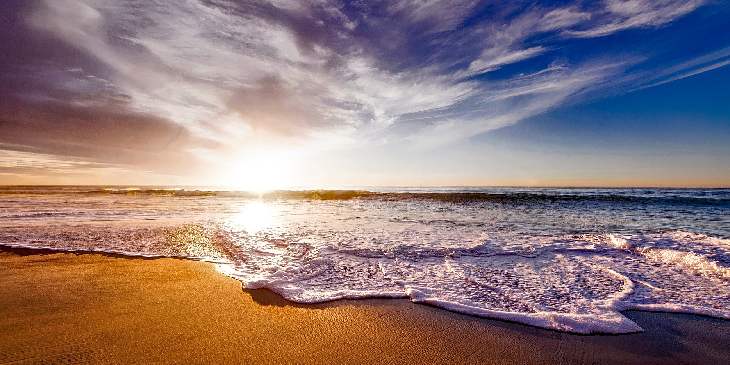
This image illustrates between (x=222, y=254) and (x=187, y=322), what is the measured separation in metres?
3.56

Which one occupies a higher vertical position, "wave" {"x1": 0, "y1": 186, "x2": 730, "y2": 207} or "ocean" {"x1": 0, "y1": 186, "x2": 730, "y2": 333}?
"wave" {"x1": 0, "y1": 186, "x2": 730, "y2": 207}

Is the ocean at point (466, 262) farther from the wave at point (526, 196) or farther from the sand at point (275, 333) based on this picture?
the wave at point (526, 196)

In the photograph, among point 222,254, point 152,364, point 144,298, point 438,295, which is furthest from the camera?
point 222,254

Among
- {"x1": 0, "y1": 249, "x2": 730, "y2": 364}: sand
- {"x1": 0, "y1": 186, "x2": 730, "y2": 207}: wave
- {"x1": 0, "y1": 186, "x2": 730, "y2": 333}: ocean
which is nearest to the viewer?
{"x1": 0, "y1": 249, "x2": 730, "y2": 364}: sand

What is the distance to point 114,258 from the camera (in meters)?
6.70

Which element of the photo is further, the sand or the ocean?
the ocean

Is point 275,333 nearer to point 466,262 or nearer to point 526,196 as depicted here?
point 466,262

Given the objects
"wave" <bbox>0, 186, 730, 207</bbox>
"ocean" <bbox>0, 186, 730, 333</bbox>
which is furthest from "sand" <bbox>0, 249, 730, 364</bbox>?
"wave" <bbox>0, 186, 730, 207</bbox>

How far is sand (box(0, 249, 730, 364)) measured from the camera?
3.21 meters

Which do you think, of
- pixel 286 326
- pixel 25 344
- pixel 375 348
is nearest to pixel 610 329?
pixel 375 348

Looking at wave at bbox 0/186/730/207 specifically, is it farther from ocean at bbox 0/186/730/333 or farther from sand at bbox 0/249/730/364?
sand at bbox 0/249/730/364

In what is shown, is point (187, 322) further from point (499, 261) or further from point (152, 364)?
point (499, 261)

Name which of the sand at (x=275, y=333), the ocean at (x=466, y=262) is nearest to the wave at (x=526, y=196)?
the ocean at (x=466, y=262)

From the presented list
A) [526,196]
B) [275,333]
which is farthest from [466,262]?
[526,196]
